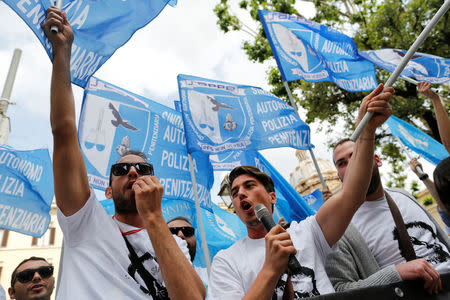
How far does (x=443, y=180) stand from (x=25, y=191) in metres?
4.79

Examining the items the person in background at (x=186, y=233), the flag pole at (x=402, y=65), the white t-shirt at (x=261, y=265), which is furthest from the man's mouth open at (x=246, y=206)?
the person in background at (x=186, y=233)

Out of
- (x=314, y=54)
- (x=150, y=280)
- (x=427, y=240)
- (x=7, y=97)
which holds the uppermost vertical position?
(x=7, y=97)

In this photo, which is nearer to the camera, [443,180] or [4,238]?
[443,180]

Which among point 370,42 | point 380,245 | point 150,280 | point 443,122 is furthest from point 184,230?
point 370,42

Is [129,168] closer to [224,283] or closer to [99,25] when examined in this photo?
[224,283]

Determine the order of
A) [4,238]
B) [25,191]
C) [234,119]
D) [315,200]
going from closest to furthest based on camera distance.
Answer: [25,191] < [234,119] < [315,200] < [4,238]

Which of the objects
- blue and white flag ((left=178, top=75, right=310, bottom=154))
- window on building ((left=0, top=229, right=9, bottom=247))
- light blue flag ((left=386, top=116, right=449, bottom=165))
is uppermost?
window on building ((left=0, top=229, right=9, bottom=247))

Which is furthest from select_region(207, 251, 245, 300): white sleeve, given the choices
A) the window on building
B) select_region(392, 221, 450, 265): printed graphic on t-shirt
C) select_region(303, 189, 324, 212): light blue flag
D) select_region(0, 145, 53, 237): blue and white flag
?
the window on building

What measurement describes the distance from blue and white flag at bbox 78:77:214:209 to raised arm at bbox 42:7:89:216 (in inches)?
93.3

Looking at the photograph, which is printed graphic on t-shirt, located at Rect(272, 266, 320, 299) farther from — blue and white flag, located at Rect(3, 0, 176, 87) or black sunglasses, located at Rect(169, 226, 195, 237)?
black sunglasses, located at Rect(169, 226, 195, 237)

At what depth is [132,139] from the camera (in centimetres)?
459

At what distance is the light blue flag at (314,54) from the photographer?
18.7ft

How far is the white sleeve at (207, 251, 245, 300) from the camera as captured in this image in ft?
5.61

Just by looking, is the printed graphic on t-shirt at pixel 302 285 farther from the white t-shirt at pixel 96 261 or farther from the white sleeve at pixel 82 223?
the white sleeve at pixel 82 223
